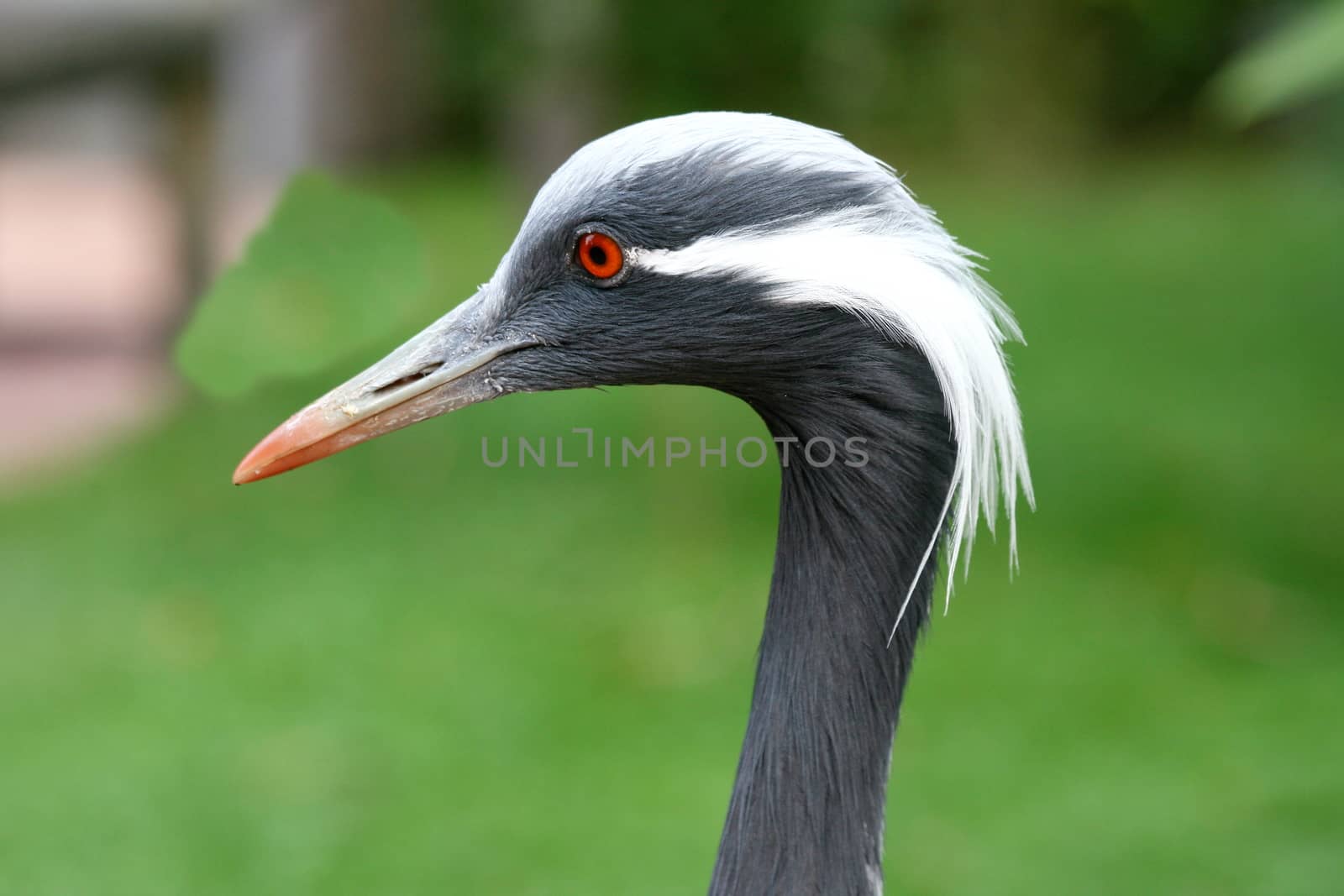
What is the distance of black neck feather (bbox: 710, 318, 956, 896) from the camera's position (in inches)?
94.2

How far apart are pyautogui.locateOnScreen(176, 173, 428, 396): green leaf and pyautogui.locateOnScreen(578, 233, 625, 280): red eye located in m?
1.07

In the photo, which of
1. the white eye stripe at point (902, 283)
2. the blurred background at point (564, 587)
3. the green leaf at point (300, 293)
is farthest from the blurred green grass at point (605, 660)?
the white eye stripe at point (902, 283)

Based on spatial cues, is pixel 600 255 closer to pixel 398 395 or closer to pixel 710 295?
pixel 710 295

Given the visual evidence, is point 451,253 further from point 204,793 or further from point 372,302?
point 372,302

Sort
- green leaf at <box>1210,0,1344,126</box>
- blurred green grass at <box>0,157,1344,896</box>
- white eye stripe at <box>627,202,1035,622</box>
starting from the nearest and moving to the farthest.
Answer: white eye stripe at <box>627,202,1035,622</box> < green leaf at <box>1210,0,1344,126</box> < blurred green grass at <box>0,157,1344,896</box>

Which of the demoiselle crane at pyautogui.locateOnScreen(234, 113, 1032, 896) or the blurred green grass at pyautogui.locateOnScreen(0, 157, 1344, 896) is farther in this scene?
the blurred green grass at pyautogui.locateOnScreen(0, 157, 1344, 896)

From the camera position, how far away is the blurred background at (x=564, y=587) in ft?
16.1

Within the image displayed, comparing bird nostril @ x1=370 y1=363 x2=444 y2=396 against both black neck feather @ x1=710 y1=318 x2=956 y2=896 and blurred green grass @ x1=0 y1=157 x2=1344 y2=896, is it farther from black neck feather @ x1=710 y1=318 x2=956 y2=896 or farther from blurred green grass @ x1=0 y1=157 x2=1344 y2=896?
blurred green grass @ x1=0 y1=157 x2=1344 y2=896

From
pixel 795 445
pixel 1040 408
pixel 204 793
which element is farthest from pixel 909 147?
pixel 795 445

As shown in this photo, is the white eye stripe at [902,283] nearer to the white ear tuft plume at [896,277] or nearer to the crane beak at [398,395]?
the white ear tuft plume at [896,277]

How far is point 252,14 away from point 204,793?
4607mm

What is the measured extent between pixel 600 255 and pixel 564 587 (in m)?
4.34

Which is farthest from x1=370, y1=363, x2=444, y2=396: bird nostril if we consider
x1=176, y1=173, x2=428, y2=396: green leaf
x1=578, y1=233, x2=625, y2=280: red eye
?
x1=176, y1=173, x2=428, y2=396: green leaf

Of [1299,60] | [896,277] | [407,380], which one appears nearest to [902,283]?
[896,277]
